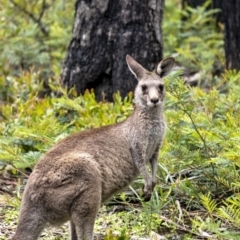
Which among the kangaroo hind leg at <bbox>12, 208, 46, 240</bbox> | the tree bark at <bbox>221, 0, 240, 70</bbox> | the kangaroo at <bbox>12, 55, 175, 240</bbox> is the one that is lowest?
the kangaroo hind leg at <bbox>12, 208, 46, 240</bbox>

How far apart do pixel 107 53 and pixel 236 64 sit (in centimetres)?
205

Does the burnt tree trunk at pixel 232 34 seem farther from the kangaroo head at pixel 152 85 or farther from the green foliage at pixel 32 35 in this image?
the kangaroo head at pixel 152 85

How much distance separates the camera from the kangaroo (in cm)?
499

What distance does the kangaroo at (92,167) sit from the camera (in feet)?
16.4

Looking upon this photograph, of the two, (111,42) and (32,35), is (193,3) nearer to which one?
(32,35)

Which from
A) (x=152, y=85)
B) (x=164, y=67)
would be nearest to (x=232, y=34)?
(x=164, y=67)

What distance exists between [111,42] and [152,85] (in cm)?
265

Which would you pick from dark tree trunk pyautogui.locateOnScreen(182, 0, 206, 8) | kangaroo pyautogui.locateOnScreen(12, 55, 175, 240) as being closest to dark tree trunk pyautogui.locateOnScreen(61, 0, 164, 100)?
kangaroo pyautogui.locateOnScreen(12, 55, 175, 240)

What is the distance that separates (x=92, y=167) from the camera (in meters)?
5.21

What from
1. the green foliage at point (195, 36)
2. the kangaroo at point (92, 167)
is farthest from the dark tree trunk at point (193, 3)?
the kangaroo at point (92, 167)

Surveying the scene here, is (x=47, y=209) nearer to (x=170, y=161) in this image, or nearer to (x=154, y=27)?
(x=170, y=161)

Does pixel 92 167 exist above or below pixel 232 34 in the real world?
below

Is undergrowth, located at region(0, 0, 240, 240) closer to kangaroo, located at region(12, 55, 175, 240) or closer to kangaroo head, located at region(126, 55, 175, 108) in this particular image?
kangaroo head, located at region(126, 55, 175, 108)

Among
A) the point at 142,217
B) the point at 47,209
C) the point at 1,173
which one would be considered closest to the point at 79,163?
the point at 47,209
